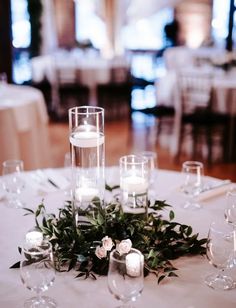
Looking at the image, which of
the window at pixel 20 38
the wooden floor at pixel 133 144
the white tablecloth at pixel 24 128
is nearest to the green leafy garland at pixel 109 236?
the white tablecloth at pixel 24 128

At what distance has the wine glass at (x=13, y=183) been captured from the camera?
1983mm

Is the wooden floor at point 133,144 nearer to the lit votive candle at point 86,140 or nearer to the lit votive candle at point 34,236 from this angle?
the lit votive candle at point 86,140

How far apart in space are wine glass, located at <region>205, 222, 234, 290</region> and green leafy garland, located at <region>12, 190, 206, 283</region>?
118mm

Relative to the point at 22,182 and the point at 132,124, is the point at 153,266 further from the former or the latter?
the point at 132,124

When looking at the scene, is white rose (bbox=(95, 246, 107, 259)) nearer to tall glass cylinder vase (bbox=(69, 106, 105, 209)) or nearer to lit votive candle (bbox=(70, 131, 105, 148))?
tall glass cylinder vase (bbox=(69, 106, 105, 209))

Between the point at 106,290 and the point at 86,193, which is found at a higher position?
the point at 86,193

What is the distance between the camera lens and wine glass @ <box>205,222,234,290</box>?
52.9 inches

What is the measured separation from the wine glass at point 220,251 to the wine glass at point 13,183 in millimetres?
853

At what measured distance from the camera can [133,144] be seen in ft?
19.8

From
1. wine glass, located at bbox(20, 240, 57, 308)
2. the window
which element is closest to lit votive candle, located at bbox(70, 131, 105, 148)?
wine glass, located at bbox(20, 240, 57, 308)

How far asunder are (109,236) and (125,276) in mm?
364

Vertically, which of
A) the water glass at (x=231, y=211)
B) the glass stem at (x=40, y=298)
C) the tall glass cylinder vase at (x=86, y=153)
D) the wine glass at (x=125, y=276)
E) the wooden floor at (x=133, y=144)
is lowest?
the wooden floor at (x=133, y=144)

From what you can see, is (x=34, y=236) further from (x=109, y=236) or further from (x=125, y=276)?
(x=125, y=276)

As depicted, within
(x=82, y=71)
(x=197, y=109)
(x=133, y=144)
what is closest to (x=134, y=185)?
(x=197, y=109)
